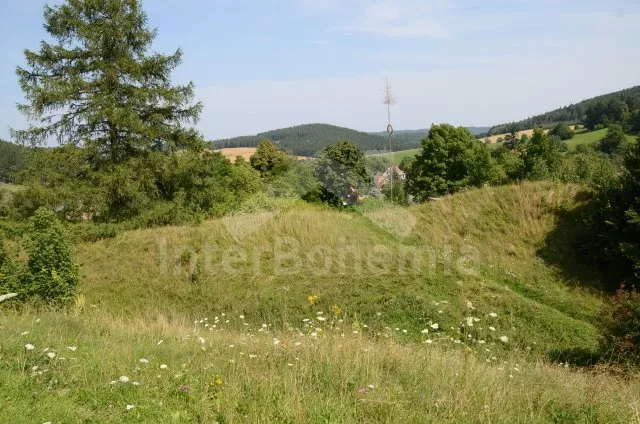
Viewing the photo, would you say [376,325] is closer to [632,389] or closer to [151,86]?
[632,389]

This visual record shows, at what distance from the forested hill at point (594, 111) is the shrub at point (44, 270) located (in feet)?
280

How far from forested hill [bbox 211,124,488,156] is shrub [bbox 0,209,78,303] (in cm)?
8092

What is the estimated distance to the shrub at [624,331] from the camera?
617cm

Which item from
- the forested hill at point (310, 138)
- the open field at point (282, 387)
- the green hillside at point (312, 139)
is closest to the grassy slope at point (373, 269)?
the open field at point (282, 387)

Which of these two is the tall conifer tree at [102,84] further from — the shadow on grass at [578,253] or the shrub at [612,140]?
the shrub at [612,140]

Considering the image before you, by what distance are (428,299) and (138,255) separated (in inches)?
333

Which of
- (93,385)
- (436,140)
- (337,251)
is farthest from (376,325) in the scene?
(436,140)

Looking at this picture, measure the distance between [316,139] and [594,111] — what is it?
5487 centimetres

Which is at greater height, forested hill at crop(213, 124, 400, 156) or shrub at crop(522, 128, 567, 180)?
forested hill at crop(213, 124, 400, 156)

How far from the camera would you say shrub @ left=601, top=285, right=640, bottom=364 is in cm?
617

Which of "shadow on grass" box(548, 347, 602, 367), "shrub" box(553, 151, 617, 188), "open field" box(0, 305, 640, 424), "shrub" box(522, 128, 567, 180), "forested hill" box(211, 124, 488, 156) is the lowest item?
"shadow on grass" box(548, 347, 602, 367)

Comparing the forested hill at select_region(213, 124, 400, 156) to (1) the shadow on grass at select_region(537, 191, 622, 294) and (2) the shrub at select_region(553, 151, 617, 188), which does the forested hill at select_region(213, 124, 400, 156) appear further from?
(1) the shadow on grass at select_region(537, 191, 622, 294)

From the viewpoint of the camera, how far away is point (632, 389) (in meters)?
4.80

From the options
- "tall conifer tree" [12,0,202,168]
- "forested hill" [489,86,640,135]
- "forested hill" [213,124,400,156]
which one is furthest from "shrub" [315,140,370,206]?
"forested hill" [489,86,640,135]
